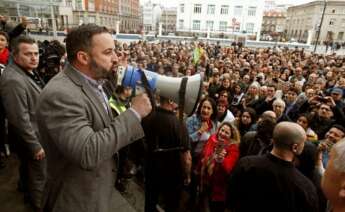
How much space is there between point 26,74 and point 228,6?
177 feet

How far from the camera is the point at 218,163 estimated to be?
2541mm

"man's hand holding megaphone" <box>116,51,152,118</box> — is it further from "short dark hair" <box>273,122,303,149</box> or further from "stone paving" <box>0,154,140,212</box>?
"stone paving" <box>0,154,140,212</box>

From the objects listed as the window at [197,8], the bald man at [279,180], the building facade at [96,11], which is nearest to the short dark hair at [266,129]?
the bald man at [279,180]

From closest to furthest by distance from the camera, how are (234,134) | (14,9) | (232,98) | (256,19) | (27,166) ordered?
(27,166) → (234,134) → (232,98) → (14,9) → (256,19)

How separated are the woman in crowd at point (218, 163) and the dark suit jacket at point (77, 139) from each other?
1.46 metres

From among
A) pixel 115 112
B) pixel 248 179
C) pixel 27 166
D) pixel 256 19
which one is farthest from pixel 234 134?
pixel 256 19

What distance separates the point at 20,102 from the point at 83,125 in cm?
135

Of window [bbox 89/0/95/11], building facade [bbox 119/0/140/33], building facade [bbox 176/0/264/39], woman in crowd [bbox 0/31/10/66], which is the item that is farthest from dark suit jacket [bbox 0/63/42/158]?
building facade [bbox 119/0/140/33]

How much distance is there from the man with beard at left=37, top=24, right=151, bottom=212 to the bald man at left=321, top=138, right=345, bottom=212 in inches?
32.6

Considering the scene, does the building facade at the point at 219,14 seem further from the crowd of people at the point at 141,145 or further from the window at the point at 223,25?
the crowd of people at the point at 141,145

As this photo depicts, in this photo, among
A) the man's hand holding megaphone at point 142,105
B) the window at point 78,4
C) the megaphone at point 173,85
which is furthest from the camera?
the window at point 78,4

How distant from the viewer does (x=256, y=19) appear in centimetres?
4916

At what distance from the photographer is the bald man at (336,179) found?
2.88 ft

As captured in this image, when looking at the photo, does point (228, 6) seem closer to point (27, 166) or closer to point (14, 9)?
point (14, 9)
